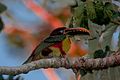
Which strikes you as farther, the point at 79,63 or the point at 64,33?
the point at 64,33

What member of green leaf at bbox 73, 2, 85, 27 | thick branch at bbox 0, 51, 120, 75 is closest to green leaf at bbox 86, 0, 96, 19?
green leaf at bbox 73, 2, 85, 27

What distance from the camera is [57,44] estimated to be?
149cm

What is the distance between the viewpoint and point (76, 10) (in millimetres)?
1486

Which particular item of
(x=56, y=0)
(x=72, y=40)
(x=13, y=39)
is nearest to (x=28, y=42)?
(x=13, y=39)

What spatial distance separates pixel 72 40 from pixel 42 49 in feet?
0.41

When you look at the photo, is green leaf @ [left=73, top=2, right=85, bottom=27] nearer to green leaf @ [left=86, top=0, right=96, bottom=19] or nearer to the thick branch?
green leaf @ [left=86, top=0, right=96, bottom=19]

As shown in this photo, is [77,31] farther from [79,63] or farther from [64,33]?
[79,63]

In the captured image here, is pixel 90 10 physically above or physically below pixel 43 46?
above

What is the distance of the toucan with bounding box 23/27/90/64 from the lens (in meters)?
1.47

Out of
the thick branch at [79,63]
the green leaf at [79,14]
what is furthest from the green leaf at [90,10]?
the thick branch at [79,63]

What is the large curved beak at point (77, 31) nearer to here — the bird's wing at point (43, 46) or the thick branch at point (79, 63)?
the bird's wing at point (43, 46)

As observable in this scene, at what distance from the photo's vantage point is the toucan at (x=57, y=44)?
4.82ft

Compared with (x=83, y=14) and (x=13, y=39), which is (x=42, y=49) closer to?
(x=83, y=14)

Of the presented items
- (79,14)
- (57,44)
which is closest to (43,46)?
(57,44)
